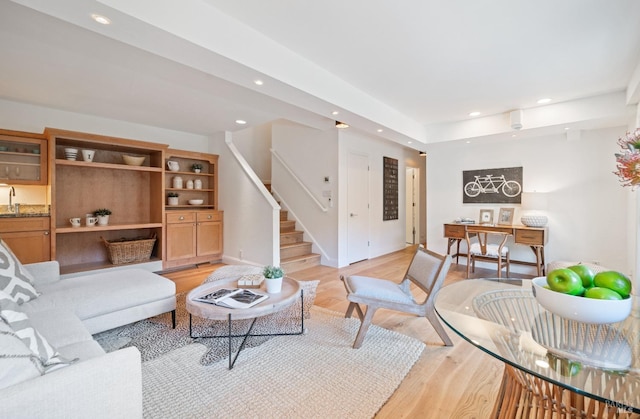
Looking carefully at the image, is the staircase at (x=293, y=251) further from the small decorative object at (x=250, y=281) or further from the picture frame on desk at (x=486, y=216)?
the picture frame on desk at (x=486, y=216)

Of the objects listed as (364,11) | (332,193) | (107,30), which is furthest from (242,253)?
(364,11)

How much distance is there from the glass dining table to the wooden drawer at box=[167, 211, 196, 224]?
13.3 ft

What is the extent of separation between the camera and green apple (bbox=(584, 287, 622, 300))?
1029 mm

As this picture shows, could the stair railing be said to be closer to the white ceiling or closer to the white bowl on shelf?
the white ceiling

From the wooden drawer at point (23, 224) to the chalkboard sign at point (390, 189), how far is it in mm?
5117

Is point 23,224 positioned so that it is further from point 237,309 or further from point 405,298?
point 405,298

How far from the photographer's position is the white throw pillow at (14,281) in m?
1.82

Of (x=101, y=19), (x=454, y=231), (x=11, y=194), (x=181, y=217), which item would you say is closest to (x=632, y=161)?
(x=101, y=19)

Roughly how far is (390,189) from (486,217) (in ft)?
6.20

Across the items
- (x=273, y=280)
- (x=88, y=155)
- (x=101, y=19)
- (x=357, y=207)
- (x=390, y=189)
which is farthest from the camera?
(x=390, y=189)

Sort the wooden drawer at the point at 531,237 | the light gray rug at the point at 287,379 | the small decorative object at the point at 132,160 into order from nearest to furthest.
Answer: the light gray rug at the point at 287,379 < the wooden drawer at the point at 531,237 < the small decorative object at the point at 132,160

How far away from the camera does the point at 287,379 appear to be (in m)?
1.78

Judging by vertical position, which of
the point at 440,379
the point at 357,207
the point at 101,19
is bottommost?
the point at 440,379

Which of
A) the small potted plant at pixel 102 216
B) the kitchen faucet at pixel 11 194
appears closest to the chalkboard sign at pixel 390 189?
the small potted plant at pixel 102 216
